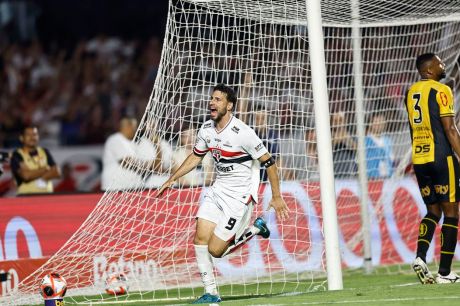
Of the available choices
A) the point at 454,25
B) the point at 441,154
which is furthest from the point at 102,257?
the point at 454,25

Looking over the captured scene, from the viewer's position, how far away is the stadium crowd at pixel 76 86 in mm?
22281

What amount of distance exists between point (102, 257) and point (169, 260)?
108 centimetres

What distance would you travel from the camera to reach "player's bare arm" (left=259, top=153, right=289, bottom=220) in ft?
34.7

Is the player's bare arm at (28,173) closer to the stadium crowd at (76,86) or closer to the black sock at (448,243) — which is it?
the stadium crowd at (76,86)

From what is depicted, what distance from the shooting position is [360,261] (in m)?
16.0

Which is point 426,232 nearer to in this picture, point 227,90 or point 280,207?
point 280,207

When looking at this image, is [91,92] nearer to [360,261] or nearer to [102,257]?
[360,261]

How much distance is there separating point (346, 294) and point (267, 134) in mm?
3470

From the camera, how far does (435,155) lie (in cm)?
1144

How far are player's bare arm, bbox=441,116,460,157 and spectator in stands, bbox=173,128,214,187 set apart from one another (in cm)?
333

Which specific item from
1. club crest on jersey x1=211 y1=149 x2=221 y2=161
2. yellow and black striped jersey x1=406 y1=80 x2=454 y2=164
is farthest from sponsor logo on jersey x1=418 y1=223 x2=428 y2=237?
club crest on jersey x1=211 y1=149 x2=221 y2=161

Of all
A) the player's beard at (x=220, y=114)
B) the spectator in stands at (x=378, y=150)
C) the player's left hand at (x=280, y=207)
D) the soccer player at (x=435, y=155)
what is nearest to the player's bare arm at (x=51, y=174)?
the spectator in stands at (x=378, y=150)

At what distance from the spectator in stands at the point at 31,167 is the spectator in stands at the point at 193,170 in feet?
7.31

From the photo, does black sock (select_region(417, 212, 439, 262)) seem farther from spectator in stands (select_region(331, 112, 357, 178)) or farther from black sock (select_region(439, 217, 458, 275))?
spectator in stands (select_region(331, 112, 357, 178))
